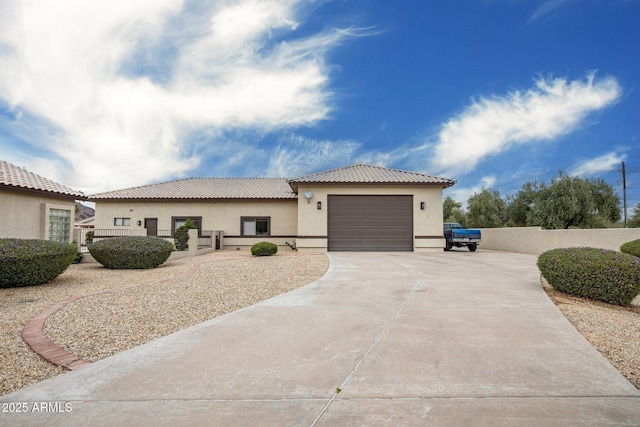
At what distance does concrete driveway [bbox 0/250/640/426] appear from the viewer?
8.64ft

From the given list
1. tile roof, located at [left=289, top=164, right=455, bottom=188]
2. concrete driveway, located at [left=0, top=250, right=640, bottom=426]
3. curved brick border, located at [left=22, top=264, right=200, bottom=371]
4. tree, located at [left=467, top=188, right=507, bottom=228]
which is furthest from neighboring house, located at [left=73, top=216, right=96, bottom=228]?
tree, located at [left=467, top=188, right=507, bottom=228]

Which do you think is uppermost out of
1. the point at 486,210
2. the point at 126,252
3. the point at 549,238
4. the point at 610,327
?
the point at 486,210

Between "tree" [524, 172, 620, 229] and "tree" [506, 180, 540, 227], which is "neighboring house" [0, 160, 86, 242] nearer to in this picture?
"tree" [524, 172, 620, 229]

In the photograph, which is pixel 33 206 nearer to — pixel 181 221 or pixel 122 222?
pixel 181 221

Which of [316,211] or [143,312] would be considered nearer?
[143,312]

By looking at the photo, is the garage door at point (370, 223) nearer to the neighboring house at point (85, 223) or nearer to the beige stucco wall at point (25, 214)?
the beige stucco wall at point (25, 214)

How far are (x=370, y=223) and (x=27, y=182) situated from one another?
50.1 feet

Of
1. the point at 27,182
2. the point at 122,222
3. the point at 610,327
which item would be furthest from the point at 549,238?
the point at 122,222

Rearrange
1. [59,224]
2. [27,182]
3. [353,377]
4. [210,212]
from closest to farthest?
[353,377] → [27,182] → [59,224] → [210,212]

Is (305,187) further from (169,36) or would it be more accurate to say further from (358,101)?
(169,36)

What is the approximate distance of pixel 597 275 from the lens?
6.85 m

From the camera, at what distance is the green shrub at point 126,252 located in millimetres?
12016

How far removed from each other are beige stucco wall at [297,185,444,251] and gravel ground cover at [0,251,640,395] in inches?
363

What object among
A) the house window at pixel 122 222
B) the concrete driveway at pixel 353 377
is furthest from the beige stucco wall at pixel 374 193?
the concrete driveway at pixel 353 377
